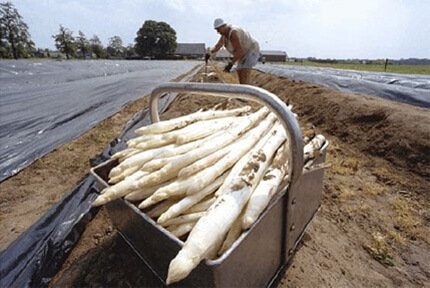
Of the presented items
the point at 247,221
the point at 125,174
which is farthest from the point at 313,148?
the point at 125,174

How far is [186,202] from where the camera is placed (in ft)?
3.74

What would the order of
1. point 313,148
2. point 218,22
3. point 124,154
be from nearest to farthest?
1. point 124,154
2. point 313,148
3. point 218,22

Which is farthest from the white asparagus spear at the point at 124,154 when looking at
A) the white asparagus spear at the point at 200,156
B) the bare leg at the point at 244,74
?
the bare leg at the point at 244,74

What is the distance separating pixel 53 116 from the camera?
546cm

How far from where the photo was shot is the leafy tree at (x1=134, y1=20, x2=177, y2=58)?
5962 cm

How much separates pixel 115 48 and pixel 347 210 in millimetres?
78299

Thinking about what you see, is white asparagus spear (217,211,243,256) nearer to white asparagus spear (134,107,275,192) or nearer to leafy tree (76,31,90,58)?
white asparagus spear (134,107,275,192)

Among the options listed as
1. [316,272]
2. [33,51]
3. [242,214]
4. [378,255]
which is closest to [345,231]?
[378,255]

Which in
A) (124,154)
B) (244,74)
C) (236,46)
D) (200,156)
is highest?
(236,46)

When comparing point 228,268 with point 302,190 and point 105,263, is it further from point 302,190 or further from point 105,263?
point 105,263

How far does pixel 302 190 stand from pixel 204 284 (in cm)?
83

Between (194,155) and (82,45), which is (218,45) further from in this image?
(82,45)

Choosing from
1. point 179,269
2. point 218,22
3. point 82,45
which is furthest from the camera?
point 82,45

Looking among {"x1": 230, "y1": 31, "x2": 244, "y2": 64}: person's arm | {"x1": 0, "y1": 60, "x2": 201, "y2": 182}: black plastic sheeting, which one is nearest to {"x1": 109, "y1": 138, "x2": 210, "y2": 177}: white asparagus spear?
{"x1": 0, "y1": 60, "x2": 201, "y2": 182}: black plastic sheeting
